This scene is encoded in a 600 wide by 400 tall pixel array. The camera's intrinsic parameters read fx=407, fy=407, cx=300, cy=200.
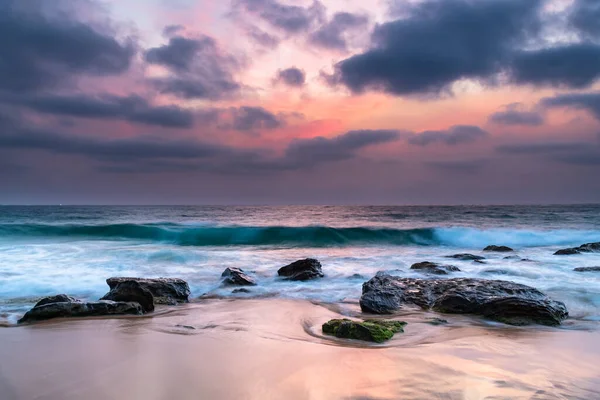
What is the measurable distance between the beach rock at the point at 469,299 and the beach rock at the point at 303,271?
8.88ft

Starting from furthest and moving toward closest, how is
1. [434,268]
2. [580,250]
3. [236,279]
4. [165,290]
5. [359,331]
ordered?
1. [580,250]
2. [434,268]
3. [236,279]
4. [165,290]
5. [359,331]

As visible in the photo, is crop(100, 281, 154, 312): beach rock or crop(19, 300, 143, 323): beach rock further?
crop(100, 281, 154, 312): beach rock

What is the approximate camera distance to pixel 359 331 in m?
5.07

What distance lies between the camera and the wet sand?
332 cm

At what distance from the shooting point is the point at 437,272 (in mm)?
11125

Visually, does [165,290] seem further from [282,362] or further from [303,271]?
[282,362]

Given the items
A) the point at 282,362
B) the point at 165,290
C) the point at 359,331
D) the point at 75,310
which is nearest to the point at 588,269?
the point at 359,331

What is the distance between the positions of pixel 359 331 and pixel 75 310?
14.1ft

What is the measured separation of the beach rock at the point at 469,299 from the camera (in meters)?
6.22

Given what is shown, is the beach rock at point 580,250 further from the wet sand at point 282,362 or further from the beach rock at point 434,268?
the wet sand at point 282,362

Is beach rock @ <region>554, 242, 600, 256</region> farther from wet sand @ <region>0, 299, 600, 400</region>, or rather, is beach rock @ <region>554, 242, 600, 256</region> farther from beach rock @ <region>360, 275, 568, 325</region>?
wet sand @ <region>0, 299, 600, 400</region>

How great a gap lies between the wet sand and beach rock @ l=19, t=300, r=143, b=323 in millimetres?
314

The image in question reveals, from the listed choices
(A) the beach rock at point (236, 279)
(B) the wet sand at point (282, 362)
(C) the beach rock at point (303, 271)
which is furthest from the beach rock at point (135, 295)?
(C) the beach rock at point (303, 271)

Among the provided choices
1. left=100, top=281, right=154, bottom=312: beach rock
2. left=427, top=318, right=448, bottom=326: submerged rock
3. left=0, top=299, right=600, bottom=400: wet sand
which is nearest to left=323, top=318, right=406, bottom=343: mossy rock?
left=0, top=299, right=600, bottom=400: wet sand
